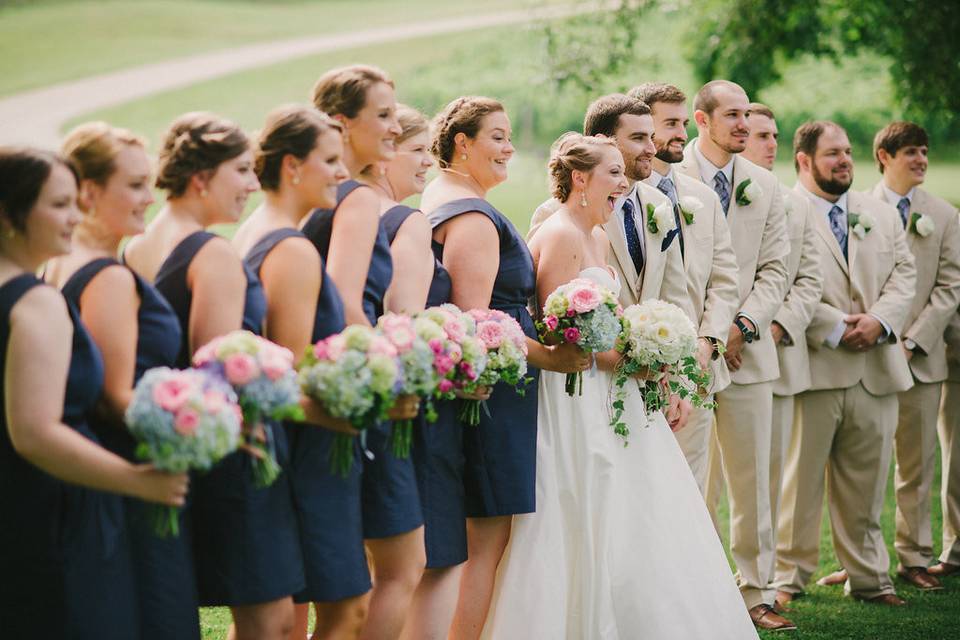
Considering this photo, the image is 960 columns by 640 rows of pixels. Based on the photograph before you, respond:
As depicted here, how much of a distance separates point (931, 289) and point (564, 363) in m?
4.26

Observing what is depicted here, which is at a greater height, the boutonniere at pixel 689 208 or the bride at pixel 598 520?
the boutonniere at pixel 689 208

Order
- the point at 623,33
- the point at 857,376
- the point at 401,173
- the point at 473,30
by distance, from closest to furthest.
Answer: the point at 401,173 → the point at 857,376 → the point at 623,33 → the point at 473,30

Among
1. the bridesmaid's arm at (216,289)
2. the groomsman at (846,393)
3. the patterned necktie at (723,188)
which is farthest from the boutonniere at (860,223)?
the bridesmaid's arm at (216,289)

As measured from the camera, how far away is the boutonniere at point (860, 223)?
7.84 m

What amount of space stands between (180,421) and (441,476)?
6.04 feet

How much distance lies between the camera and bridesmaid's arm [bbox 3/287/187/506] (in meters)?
3.45

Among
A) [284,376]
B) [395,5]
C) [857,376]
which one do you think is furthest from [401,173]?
[395,5]

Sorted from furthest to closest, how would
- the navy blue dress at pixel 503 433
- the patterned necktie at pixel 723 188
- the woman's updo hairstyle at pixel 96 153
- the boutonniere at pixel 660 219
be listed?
the patterned necktie at pixel 723 188
the boutonniere at pixel 660 219
the navy blue dress at pixel 503 433
the woman's updo hairstyle at pixel 96 153

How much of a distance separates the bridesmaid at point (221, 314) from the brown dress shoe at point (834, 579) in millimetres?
5104

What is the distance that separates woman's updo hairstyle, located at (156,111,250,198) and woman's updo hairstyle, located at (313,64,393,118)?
0.75 metres

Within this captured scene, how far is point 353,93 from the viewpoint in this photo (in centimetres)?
472

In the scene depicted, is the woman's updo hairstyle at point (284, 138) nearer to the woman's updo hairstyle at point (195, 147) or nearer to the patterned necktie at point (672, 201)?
the woman's updo hairstyle at point (195, 147)

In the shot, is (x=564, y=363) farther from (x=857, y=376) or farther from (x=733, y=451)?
(x=857, y=376)

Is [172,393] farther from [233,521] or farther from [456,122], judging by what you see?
[456,122]
